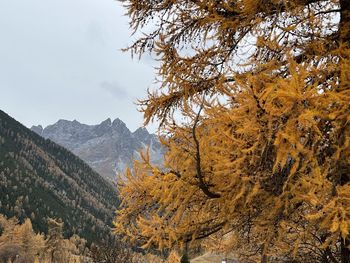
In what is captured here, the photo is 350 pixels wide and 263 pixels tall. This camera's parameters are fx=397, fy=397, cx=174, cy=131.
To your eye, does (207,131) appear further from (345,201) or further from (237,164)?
(345,201)

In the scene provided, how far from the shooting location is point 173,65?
18.2 feet

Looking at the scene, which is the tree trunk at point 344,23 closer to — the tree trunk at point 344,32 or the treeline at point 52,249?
the tree trunk at point 344,32

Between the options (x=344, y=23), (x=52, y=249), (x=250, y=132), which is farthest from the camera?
(x=52, y=249)

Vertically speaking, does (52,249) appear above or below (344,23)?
below

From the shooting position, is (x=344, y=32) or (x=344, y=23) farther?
(x=344, y=23)

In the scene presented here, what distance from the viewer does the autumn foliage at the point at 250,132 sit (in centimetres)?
328

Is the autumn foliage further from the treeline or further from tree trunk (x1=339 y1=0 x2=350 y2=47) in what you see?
the treeline

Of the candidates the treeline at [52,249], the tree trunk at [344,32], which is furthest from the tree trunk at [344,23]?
the treeline at [52,249]

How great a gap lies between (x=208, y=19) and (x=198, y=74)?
90cm

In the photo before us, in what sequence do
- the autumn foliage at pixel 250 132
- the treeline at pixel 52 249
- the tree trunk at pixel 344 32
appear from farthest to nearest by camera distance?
the treeline at pixel 52 249 < the tree trunk at pixel 344 32 < the autumn foliage at pixel 250 132

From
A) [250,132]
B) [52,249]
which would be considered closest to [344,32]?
[250,132]

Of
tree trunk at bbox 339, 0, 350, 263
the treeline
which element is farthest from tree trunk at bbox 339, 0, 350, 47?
the treeline

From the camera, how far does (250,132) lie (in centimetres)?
348

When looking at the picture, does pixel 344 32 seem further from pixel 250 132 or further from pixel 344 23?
pixel 250 132
